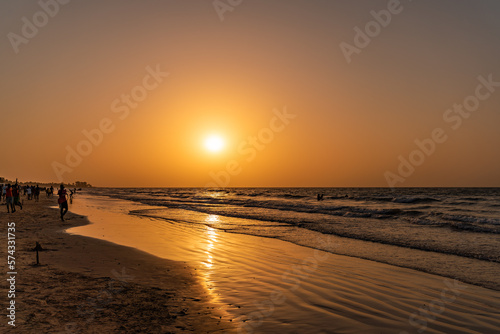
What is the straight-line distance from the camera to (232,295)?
28.0 feet

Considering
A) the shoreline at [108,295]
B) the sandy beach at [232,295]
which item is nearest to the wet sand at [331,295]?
the sandy beach at [232,295]

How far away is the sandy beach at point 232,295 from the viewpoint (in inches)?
257

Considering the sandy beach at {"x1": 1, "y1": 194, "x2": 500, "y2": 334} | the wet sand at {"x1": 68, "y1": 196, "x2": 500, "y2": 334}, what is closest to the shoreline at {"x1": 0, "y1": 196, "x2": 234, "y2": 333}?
the sandy beach at {"x1": 1, "y1": 194, "x2": 500, "y2": 334}

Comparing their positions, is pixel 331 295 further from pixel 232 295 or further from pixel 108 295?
pixel 108 295

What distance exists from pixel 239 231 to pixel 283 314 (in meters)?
15.6

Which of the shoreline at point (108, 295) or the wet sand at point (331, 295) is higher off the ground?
the shoreline at point (108, 295)

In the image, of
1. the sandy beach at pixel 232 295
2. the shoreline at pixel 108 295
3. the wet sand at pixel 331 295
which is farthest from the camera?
the wet sand at pixel 331 295

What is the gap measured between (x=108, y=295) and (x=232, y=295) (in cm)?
306

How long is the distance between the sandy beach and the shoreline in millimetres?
22

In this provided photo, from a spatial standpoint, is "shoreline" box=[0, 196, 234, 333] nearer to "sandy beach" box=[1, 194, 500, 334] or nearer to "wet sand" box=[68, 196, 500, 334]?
"sandy beach" box=[1, 194, 500, 334]

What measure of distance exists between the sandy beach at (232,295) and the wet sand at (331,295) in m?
0.03

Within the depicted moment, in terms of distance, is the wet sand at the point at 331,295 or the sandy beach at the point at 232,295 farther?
the wet sand at the point at 331,295

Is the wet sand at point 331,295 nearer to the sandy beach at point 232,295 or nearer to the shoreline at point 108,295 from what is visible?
the sandy beach at point 232,295

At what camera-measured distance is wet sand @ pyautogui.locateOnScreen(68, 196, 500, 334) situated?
6.86 m
